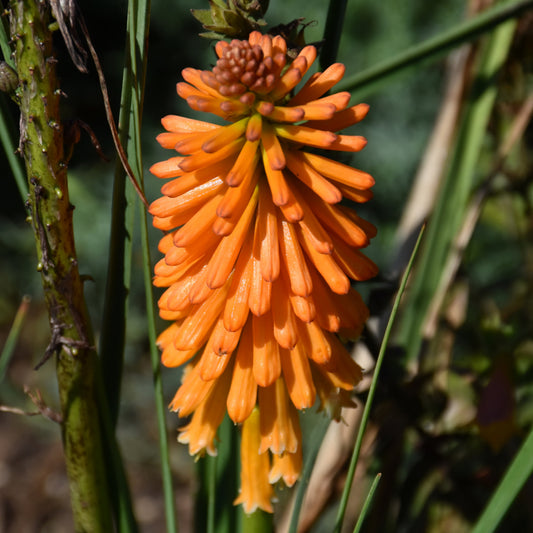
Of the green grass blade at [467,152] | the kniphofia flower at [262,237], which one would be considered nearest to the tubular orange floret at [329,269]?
the kniphofia flower at [262,237]

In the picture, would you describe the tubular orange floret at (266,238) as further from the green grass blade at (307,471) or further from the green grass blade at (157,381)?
the green grass blade at (307,471)

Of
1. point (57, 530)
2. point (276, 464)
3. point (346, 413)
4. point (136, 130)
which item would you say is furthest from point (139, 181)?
point (57, 530)

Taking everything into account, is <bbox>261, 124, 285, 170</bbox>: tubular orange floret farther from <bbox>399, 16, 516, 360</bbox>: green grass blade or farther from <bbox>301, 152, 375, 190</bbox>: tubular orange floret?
<bbox>399, 16, 516, 360</bbox>: green grass blade

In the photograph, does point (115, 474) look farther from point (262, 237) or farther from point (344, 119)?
point (344, 119)

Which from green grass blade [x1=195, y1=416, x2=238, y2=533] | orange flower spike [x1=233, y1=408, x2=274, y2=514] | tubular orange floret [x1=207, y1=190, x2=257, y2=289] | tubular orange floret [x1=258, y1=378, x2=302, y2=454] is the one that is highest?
tubular orange floret [x1=207, y1=190, x2=257, y2=289]

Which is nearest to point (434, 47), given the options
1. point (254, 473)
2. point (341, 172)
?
point (341, 172)

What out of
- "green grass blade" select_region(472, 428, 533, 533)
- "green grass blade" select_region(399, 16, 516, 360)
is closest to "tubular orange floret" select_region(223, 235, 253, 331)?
"green grass blade" select_region(472, 428, 533, 533)
